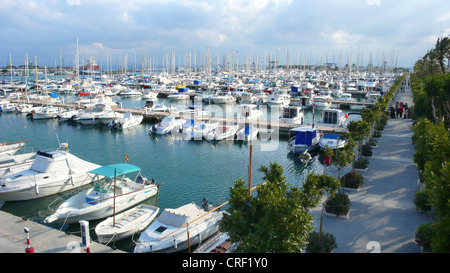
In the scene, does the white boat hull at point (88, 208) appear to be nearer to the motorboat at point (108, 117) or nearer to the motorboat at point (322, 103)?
the motorboat at point (108, 117)

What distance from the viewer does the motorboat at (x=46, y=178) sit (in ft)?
68.6

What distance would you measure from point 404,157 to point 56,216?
25.7 meters

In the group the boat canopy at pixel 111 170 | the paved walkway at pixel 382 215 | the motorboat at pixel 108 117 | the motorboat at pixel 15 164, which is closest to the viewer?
the paved walkway at pixel 382 215

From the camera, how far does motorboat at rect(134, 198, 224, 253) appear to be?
15000mm

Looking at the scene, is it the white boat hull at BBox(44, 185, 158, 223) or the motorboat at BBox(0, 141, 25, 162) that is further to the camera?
the motorboat at BBox(0, 141, 25, 162)

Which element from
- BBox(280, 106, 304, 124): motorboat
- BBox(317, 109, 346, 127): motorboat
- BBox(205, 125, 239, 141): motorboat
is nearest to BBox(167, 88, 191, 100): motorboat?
BBox(280, 106, 304, 124): motorboat

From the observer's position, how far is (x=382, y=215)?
16.0 m

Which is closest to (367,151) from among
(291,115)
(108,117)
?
A: (291,115)

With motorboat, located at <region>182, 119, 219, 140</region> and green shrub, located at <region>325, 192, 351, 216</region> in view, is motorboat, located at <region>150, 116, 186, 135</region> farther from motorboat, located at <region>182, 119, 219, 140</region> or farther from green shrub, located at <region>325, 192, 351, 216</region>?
green shrub, located at <region>325, 192, 351, 216</region>

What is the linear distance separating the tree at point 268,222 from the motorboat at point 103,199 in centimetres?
959

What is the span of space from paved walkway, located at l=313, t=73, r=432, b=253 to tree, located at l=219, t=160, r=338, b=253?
433cm

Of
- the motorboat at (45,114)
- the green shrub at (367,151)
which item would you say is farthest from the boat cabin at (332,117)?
the motorboat at (45,114)

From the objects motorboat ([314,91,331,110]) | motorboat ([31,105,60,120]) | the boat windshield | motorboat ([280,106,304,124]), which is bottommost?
the boat windshield
